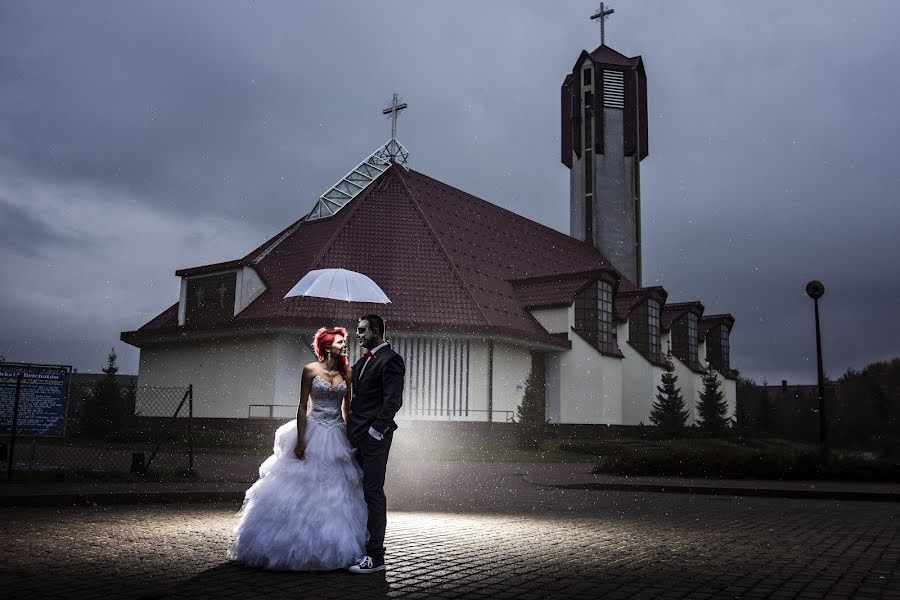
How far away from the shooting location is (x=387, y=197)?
3641 centimetres

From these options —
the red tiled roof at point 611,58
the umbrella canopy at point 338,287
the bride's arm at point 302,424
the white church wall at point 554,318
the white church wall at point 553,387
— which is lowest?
the bride's arm at point 302,424

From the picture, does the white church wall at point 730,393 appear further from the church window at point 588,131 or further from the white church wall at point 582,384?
the white church wall at point 582,384

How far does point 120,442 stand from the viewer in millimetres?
29516

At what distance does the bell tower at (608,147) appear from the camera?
49.3 m

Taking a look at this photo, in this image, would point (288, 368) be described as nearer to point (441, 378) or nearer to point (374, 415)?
point (441, 378)

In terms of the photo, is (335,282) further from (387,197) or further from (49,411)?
(387,197)

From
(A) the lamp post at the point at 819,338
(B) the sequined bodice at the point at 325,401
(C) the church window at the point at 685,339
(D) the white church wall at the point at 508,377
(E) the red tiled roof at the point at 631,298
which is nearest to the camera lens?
(B) the sequined bodice at the point at 325,401

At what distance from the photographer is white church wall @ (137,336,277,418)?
30156mm

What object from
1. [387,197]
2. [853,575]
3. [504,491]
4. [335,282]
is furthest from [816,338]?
[387,197]

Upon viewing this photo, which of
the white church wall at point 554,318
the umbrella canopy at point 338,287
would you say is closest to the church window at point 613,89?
the white church wall at point 554,318

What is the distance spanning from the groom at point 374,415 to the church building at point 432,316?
73.0 ft

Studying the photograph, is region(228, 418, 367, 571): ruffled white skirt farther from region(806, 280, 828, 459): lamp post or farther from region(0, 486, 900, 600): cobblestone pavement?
region(806, 280, 828, 459): lamp post

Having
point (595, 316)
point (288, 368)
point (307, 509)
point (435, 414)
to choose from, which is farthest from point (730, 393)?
point (307, 509)

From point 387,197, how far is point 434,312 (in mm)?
7737
